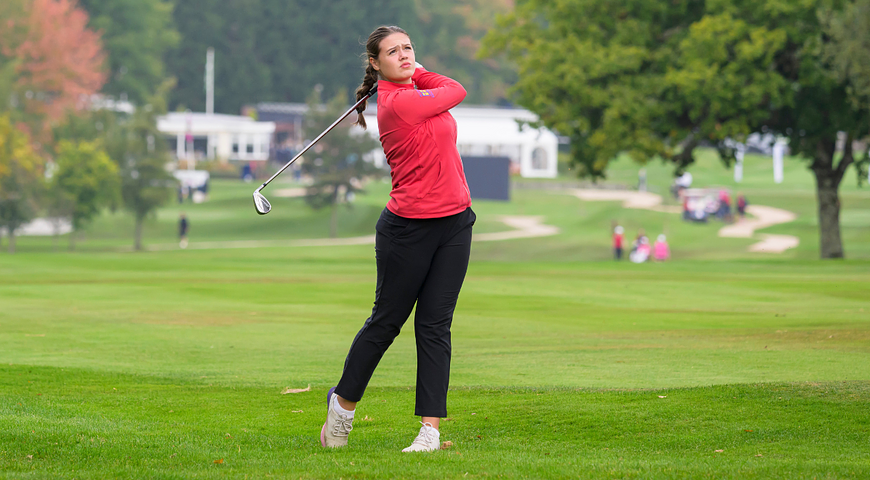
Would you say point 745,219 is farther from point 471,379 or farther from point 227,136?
point 227,136

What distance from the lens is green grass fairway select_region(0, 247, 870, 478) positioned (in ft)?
16.7

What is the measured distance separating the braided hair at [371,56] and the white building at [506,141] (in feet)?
242

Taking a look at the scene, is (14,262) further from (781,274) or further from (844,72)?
(844,72)

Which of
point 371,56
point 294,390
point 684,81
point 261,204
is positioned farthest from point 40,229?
point 371,56

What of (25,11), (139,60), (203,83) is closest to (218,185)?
(25,11)

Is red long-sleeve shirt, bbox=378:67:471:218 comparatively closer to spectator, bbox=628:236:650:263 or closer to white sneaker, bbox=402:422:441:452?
white sneaker, bbox=402:422:441:452

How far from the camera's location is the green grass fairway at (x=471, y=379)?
5113 mm

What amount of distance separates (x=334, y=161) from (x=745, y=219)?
21028mm

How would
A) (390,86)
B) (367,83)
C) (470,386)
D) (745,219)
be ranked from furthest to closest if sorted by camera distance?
(745,219)
(470,386)
(367,83)
(390,86)

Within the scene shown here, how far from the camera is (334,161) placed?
2176 inches

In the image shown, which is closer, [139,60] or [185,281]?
[185,281]

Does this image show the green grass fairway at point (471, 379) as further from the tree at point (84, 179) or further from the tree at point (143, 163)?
the tree at point (143, 163)

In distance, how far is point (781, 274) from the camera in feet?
78.1

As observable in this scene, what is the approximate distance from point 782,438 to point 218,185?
7071cm
